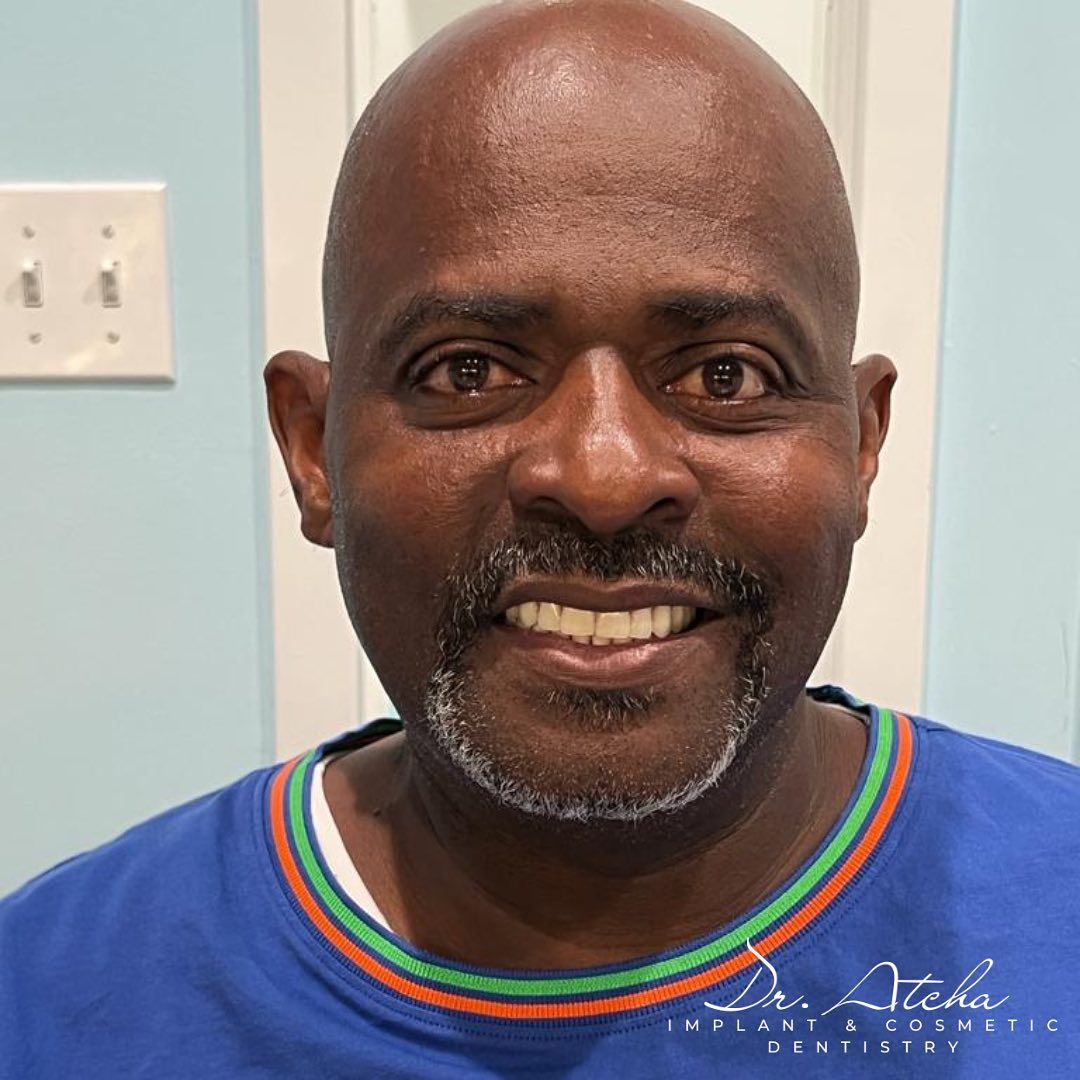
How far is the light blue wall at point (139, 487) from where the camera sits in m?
0.96

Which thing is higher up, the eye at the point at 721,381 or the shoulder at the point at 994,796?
the eye at the point at 721,381

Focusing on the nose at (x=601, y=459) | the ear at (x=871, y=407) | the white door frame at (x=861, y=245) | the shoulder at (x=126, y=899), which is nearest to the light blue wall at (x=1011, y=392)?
the white door frame at (x=861, y=245)

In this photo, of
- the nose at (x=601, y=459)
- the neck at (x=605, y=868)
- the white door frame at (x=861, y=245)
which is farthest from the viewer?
the white door frame at (x=861, y=245)

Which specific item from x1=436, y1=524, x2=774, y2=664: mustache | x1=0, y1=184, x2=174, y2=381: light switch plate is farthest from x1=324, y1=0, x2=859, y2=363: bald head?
x1=0, y1=184, x2=174, y2=381: light switch plate

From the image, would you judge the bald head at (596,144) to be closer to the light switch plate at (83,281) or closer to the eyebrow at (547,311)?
the eyebrow at (547,311)

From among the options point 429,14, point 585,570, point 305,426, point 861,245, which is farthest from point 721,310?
point 429,14

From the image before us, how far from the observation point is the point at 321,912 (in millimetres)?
692

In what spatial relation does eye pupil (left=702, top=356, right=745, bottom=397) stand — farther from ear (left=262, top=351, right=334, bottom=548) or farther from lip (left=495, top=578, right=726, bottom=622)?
ear (left=262, top=351, right=334, bottom=548)

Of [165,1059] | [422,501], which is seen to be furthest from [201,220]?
[165,1059]

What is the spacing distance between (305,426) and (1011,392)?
0.60 metres

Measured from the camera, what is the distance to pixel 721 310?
60 centimetres

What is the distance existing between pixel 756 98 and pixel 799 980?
0.48 metres

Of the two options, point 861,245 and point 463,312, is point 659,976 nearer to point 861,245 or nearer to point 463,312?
point 463,312

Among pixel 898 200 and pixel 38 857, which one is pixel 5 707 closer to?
pixel 38 857
